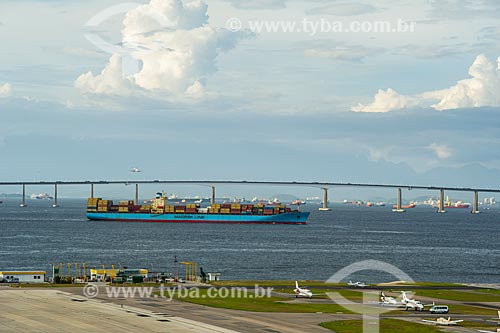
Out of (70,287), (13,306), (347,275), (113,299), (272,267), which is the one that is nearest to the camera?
(13,306)

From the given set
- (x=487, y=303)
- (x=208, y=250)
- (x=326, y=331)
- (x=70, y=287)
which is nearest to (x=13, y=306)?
(x=70, y=287)

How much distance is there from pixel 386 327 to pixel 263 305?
17159mm

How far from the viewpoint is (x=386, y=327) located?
6681 cm

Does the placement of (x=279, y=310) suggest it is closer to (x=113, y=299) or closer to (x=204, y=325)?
(x=204, y=325)

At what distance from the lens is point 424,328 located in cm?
6656

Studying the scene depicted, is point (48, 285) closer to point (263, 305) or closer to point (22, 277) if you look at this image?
point (22, 277)

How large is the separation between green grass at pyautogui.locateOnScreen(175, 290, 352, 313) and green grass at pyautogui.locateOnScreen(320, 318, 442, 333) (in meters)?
7.77

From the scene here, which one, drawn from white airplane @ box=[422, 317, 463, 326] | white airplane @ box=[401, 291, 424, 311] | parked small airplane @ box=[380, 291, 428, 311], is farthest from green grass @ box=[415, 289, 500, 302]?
white airplane @ box=[422, 317, 463, 326]

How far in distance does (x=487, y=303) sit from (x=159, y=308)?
37.7m

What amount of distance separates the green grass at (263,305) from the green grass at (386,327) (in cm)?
777

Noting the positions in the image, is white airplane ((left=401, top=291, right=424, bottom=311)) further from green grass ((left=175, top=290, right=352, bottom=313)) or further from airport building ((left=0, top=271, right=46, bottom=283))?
airport building ((left=0, top=271, right=46, bottom=283))

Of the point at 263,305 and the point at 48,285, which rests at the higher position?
the point at 48,285

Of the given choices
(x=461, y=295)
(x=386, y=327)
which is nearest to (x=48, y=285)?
(x=386, y=327)

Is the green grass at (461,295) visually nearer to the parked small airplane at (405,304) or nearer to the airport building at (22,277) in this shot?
the parked small airplane at (405,304)
